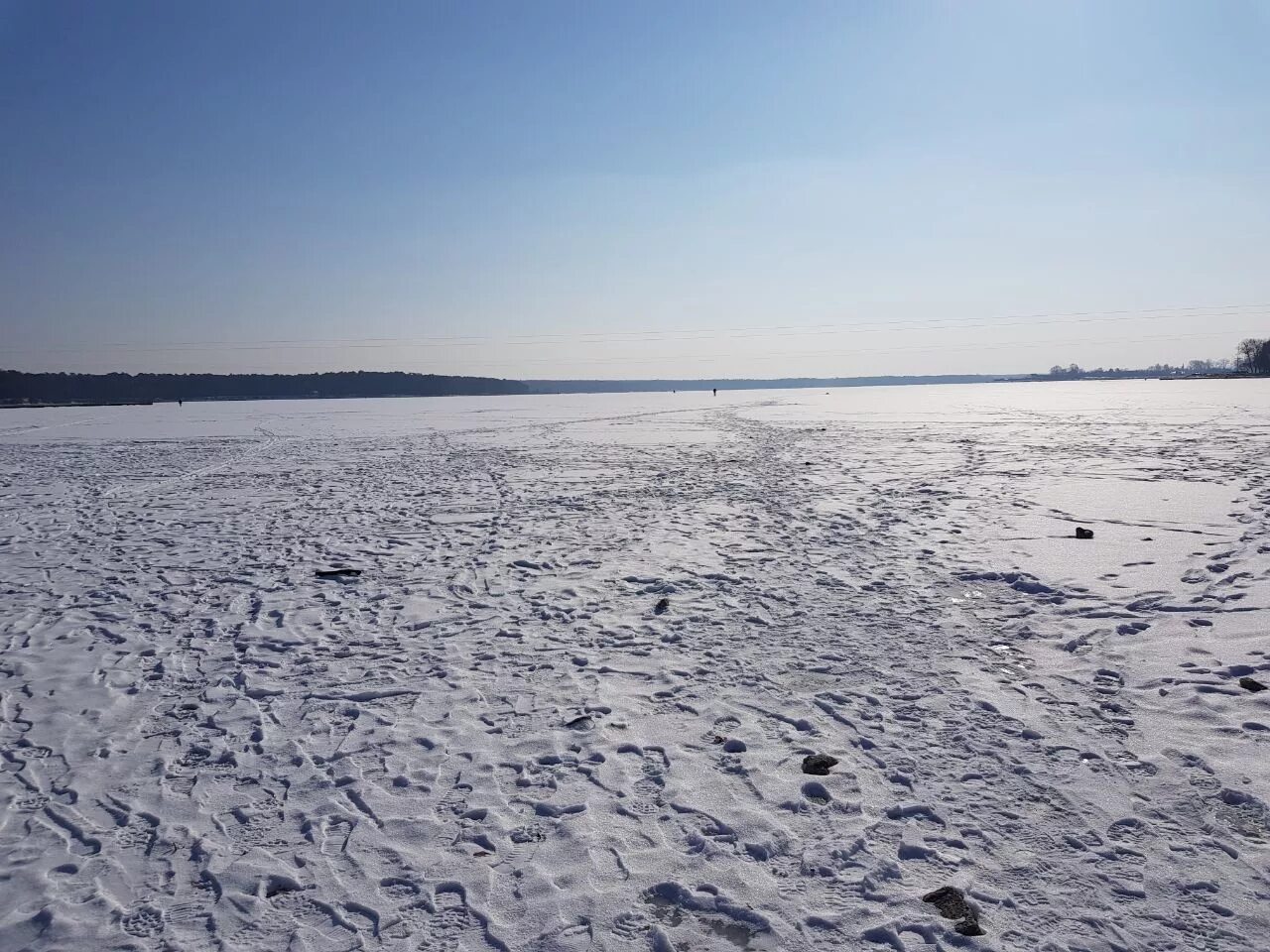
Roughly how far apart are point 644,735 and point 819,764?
1.11 meters

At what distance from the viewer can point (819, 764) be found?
4.21 meters

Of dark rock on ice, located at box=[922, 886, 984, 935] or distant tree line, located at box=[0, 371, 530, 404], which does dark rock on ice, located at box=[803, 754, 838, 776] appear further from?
distant tree line, located at box=[0, 371, 530, 404]

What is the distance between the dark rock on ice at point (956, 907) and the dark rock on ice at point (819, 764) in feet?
3.41

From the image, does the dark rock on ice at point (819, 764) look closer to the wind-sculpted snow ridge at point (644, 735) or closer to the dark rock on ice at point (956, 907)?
the wind-sculpted snow ridge at point (644, 735)

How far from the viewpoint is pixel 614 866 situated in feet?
11.1

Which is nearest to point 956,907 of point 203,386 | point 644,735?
point 644,735

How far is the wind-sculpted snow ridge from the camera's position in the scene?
3109mm

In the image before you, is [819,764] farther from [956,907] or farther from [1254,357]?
[1254,357]

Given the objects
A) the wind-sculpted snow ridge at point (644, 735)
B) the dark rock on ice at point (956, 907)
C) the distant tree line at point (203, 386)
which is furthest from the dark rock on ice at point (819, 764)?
the distant tree line at point (203, 386)

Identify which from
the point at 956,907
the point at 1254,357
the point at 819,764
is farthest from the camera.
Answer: the point at 1254,357

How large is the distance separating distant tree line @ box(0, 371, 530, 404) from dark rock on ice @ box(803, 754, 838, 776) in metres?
154

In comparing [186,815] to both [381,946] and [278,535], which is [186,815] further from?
[278,535]

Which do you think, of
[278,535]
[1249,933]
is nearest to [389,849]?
[1249,933]

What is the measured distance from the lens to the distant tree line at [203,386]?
13862 cm
